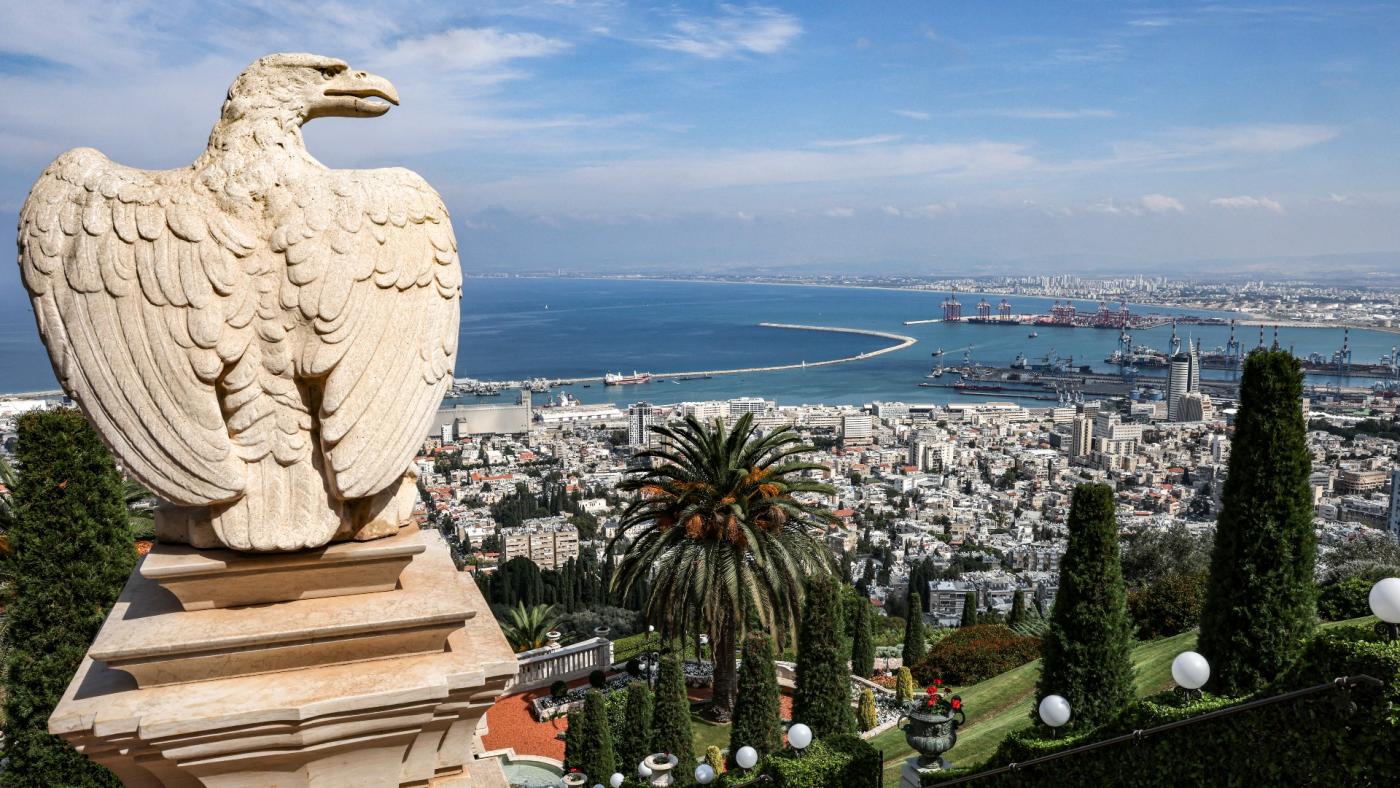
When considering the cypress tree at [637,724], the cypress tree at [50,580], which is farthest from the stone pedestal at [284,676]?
the cypress tree at [637,724]

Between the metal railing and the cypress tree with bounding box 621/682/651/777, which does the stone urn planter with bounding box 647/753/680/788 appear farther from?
the metal railing

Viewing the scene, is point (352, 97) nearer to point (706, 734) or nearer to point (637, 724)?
point (637, 724)

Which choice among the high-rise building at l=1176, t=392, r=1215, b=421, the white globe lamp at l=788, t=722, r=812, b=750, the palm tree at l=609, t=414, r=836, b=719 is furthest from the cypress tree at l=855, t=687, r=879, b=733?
the high-rise building at l=1176, t=392, r=1215, b=421

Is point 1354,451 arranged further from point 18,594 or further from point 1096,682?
point 18,594

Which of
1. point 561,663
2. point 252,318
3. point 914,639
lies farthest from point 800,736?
point 914,639

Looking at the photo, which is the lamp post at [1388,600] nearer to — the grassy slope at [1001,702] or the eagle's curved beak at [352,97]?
the eagle's curved beak at [352,97]

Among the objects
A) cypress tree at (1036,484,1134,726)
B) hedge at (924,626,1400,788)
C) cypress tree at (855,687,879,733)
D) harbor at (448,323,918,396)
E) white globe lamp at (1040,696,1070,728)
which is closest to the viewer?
hedge at (924,626,1400,788)

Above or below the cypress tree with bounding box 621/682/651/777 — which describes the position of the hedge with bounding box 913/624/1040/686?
below
